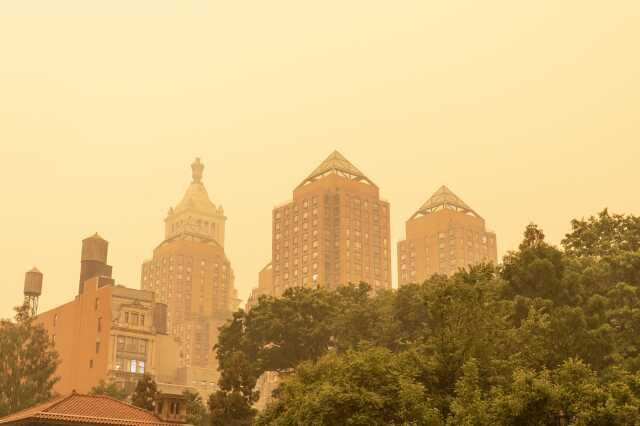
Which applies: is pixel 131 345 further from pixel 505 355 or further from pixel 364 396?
pixel 364 396

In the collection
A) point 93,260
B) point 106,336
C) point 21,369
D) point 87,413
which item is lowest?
point 87,413

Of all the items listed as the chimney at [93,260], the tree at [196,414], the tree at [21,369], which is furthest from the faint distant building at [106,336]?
the tree at [196,414]

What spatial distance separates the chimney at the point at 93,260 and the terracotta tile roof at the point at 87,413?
11280 cm

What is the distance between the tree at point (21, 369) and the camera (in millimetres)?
85938

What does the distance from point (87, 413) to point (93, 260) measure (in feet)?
387

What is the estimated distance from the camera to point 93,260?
17225 cm

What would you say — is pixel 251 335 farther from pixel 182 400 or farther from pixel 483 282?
pixel 483 282

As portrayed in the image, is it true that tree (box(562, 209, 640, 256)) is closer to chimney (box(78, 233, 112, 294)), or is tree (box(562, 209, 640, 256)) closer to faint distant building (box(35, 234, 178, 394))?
faint distant building (box(35, 234, 178, 394))

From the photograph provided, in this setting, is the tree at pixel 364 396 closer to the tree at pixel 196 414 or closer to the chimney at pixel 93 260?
the tree at pixel 196 414

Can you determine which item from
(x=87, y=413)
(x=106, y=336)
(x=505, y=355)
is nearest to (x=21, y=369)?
(x=87, y=413)

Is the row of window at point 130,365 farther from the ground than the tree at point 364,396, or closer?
farther from the ground

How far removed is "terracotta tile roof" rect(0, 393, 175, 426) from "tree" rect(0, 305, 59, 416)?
25.6 metres

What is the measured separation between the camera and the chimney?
171 metres

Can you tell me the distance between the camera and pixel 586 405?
129ft
